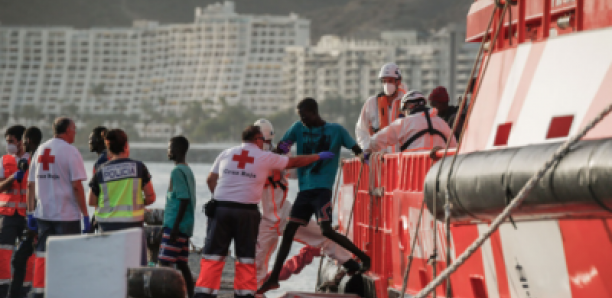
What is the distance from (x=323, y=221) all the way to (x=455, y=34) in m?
148

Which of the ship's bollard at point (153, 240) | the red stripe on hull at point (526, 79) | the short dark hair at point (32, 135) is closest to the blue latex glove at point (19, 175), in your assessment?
the short dark hair at point (32, 135)

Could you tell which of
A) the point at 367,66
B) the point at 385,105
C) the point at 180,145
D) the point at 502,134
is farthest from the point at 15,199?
the point at 367,66

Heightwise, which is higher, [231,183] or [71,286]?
[231,183]

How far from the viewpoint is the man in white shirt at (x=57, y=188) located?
837 cm

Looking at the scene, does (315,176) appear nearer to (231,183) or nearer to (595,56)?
(231,183)

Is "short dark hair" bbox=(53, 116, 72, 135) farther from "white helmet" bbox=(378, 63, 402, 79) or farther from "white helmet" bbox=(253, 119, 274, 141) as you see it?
"white helmet" bbox=(378, 63, 402, 79)

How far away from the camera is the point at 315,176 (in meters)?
8.70

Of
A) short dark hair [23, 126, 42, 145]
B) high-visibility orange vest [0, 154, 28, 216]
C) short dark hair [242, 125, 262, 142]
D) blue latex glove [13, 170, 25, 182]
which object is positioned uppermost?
short dark hair [23, 126, 42, 145]

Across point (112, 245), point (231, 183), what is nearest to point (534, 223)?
point (112, 245)

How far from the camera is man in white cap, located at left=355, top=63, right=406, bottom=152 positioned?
9742 mm

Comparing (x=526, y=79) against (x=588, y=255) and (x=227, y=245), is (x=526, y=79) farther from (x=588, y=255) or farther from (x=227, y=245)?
(x=227, y=245)

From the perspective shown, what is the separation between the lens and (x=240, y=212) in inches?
317

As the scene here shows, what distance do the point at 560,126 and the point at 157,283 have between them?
233cm

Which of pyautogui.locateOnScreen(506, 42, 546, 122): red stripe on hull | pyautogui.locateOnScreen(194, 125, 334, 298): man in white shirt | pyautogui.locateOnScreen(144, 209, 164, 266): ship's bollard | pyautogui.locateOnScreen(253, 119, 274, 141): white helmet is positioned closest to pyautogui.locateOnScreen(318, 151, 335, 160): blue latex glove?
pyautogui.locateOnScreen(194, 125, 334, 298): man in white shirt
